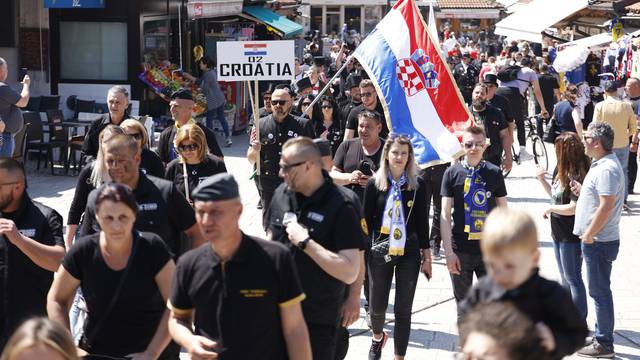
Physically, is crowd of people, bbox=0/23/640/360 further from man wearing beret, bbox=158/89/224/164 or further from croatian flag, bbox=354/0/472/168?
croatian flag, bbox=354/0/472/168

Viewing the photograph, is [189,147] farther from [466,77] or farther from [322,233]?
[466,77]

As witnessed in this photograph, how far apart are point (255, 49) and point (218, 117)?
10.5m

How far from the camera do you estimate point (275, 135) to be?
10609mm

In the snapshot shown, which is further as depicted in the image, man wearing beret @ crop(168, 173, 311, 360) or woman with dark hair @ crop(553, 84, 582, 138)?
woman with dark hair @ crop(553, 84, 582, 138)

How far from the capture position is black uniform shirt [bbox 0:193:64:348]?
5.91 meters

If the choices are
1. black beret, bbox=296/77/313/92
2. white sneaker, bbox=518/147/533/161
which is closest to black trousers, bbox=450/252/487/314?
black beret, bbox=296/77/313/92

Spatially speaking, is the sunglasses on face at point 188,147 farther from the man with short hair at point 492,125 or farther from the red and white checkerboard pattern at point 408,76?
the man with short hair at point 492,125

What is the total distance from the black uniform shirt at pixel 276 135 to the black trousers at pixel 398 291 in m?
3.02

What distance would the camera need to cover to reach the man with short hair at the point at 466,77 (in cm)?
2236

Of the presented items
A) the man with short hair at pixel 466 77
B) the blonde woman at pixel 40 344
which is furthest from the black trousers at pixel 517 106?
the blonde woman at pixel 40 344

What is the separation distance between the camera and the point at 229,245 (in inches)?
179

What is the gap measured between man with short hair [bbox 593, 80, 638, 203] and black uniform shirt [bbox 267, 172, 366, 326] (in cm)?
846

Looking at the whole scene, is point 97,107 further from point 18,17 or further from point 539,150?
point 539,150

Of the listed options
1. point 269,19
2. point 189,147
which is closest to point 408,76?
point 189,147
